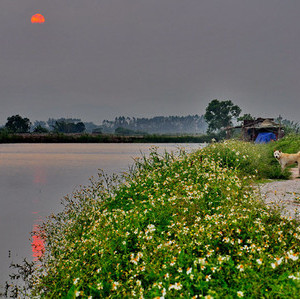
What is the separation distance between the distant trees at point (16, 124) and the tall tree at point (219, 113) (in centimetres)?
5198

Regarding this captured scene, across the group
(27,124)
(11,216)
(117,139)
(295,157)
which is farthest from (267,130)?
(27,124)

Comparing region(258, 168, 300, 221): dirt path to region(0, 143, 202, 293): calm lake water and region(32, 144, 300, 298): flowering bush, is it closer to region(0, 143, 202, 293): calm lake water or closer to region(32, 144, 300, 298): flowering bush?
region(32, 144, 300, 298): flowering bush

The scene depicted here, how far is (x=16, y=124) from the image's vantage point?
8212 cm

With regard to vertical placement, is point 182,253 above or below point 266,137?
below

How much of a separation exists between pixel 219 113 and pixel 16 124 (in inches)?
2255

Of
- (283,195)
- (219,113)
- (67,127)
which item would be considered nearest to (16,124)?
(67,127)

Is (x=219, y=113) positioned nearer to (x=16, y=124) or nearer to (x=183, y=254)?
(x=16, y=124)

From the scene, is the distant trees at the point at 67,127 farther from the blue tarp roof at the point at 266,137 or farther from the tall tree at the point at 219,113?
the blue tarp roof at the point at 266,137

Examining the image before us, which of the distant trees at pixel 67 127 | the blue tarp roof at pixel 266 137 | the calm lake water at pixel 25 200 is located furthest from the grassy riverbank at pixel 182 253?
the distant trees at pixel 67 127

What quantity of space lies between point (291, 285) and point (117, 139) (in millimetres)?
68206

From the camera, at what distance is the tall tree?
73.2m

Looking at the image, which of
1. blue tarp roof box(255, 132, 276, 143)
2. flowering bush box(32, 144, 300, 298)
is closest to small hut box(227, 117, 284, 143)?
blue tarp roof box(255, 132, 276, 143)

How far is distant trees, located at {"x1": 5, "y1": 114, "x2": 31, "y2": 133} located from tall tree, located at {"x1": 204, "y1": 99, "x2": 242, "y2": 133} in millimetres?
51977

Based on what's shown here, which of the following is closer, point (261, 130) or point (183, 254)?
point (183, 254)
